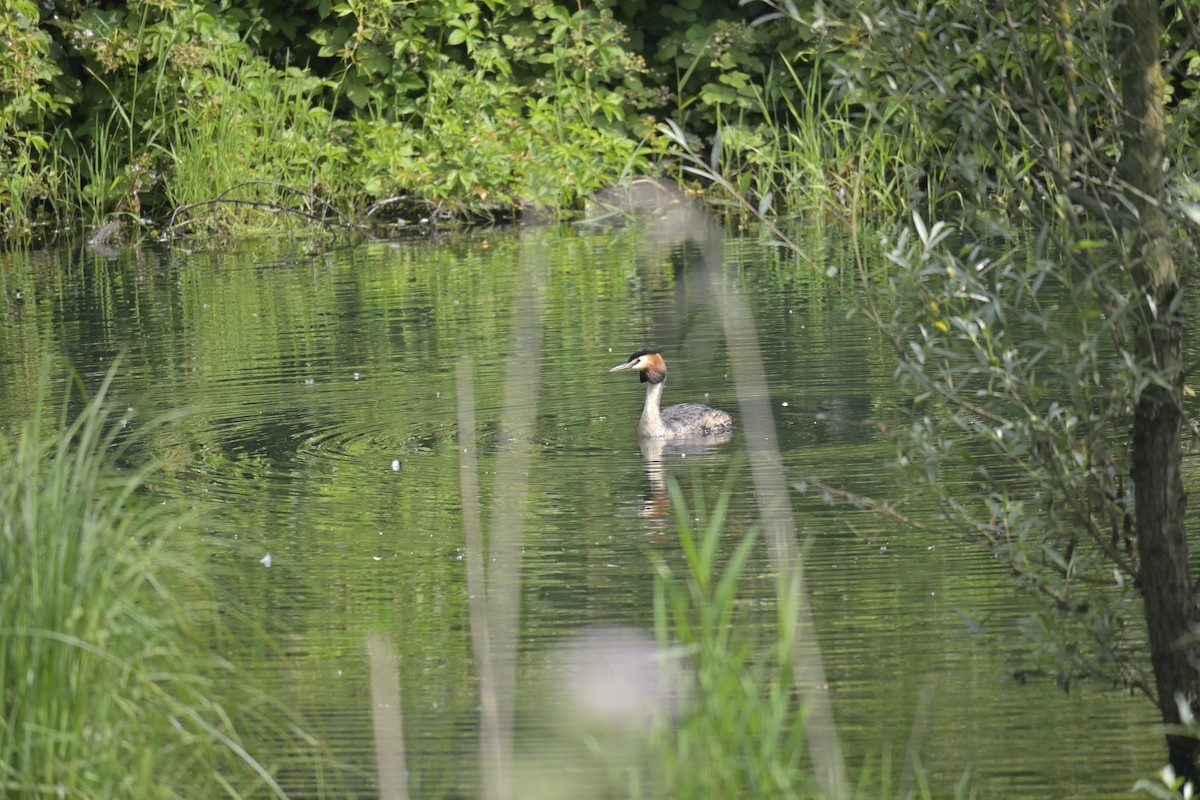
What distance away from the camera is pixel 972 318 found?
4098mm

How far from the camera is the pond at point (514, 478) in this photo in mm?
4426

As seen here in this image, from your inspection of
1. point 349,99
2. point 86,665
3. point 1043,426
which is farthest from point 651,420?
point 349,99

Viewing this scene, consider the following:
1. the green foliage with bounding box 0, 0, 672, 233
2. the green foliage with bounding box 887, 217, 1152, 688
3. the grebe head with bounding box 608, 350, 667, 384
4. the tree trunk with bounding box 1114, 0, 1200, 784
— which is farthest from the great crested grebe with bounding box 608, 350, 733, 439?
the green foliage with bounding box 0, 0, 672, 233

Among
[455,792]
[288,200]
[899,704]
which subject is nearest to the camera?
[455,792]

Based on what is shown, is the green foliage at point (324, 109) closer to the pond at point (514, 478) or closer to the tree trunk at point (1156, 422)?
the pond at point (514, 478)

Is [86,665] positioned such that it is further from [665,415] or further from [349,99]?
[349,99]

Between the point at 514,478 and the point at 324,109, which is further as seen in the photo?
the point at 324,109

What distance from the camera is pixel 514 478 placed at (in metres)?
7.35

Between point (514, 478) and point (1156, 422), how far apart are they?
3.69 metres

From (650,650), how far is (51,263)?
11.4m

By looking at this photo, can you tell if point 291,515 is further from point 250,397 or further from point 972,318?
point 972,318

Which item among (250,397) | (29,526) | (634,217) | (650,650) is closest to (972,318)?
(650,650)

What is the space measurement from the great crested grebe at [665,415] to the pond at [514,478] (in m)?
0.17

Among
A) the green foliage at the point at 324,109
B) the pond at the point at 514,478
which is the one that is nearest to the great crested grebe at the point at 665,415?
the pond at the point at 514,478
